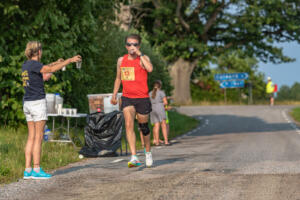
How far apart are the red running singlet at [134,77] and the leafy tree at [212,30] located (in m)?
31.1

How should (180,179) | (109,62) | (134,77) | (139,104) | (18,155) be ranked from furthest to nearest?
Result: (109,62)
(18,155)
(139,104)
(134,77)
(180,179)

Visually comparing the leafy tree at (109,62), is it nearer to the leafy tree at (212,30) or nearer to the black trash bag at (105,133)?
the black trash bag at (105,133)

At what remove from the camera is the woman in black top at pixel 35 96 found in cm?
796

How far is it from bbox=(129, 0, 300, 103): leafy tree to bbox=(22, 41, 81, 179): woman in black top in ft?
105

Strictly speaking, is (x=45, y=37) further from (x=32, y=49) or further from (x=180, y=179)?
(x=180, y=179)

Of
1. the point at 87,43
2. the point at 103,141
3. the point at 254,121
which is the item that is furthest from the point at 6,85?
the point at 254,121

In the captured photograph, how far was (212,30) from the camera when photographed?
1705 inches

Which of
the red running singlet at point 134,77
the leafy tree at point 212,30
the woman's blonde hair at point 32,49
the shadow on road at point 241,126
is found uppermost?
the leafy tree at point 212,30

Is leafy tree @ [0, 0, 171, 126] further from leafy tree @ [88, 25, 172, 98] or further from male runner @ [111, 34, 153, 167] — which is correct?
male runner @ [111, 34, 153, 167]

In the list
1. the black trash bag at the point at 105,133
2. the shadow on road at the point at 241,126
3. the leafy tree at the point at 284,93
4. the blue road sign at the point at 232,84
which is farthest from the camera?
the leafy tree at the point at 284,93

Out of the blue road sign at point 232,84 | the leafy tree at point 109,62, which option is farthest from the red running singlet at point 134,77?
the blue road sign at point 232,84

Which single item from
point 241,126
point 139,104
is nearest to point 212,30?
point 241,126

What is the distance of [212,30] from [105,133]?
32.9 metres

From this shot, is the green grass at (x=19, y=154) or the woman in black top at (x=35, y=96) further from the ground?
the woman in black top at (x=35, y=96)
